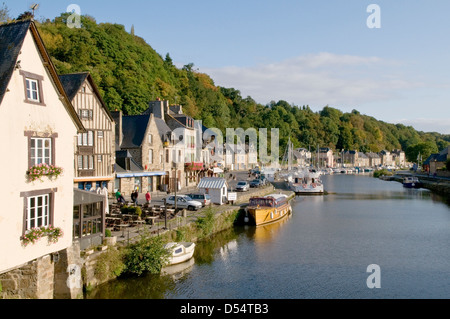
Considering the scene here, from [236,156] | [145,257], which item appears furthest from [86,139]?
[236,156]

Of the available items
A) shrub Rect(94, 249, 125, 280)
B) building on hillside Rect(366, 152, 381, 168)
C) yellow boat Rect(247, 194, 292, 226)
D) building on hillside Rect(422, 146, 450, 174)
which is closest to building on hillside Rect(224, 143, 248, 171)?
building on hillside Rect(422, 146, 450, 174)

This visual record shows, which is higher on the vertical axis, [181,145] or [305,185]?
[181,145]

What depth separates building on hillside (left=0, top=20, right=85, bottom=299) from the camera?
39.8 ft

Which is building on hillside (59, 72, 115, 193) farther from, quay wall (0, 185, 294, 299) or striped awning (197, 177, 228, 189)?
quay wall (0, 185, 294, 299)

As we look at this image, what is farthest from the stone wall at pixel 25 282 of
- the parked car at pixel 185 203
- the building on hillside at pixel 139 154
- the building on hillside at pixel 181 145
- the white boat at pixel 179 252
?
the building on hillside at pixel 181 145

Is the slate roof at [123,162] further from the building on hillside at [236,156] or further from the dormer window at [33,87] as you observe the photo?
the building on hillside at [236,156]

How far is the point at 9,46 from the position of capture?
12.9 m

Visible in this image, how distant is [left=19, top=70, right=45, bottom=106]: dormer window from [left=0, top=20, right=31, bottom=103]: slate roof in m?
0.49

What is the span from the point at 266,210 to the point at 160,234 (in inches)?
575

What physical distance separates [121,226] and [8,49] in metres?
12.0

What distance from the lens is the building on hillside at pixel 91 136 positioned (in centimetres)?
2916

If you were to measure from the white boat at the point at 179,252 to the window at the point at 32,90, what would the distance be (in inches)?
399

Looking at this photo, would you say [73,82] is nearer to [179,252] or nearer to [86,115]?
[86,115]

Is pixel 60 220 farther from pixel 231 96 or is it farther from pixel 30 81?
pixel 231 96
